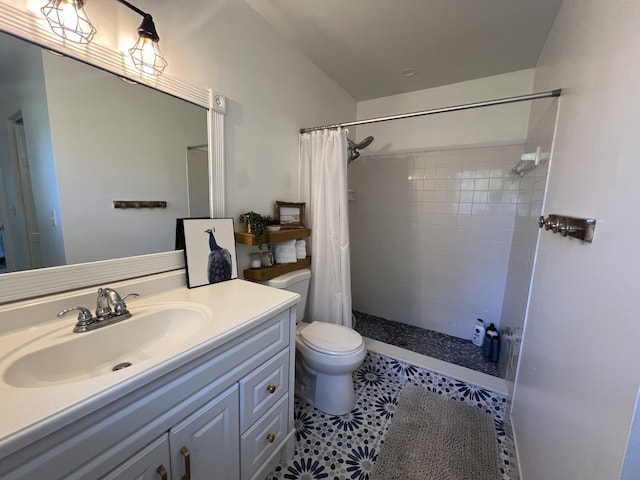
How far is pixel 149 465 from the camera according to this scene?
26.3 inches

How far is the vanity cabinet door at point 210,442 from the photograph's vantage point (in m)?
0.74

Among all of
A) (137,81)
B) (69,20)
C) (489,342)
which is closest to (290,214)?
(137,81)

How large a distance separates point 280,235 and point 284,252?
158 millimetres

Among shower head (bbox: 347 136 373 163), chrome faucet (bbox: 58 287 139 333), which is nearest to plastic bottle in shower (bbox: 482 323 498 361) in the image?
shower head (bbox: 347 136 373 163)

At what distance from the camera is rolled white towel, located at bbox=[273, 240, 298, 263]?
172cm

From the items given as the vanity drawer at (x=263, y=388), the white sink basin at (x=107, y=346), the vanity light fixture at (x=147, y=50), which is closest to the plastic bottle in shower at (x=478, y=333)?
the vanity drawer at (x=263, y=388)

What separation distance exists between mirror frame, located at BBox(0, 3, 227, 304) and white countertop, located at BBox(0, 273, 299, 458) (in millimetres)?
49

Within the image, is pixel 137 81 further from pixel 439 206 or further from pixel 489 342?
pixel 489 342

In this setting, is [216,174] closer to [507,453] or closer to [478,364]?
[507,453]

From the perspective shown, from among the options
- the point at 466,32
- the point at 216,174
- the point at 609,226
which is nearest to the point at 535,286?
the point at 609,226

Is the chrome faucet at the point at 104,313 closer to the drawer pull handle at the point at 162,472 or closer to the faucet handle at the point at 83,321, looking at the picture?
the faucet handle at the point at 83,321

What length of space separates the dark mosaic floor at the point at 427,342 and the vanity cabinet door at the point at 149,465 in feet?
6.32

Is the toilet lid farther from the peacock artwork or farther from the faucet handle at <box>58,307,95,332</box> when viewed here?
the faucet handle at <box>58,307,95,332</box>

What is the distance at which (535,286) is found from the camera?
49.4 inches
